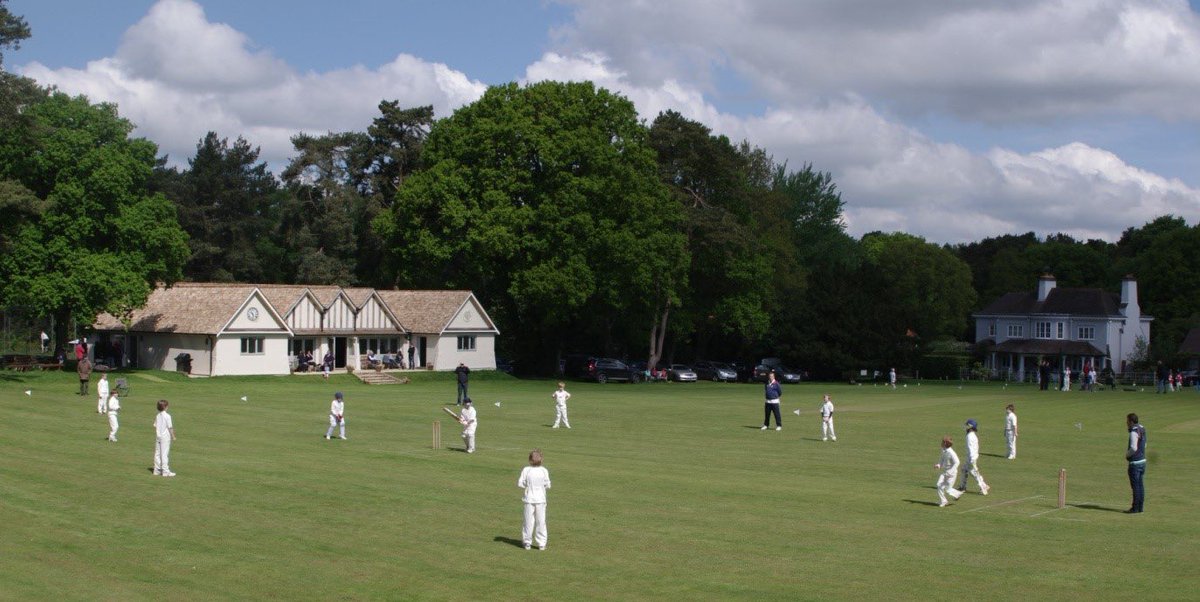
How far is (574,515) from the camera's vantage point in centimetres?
2383

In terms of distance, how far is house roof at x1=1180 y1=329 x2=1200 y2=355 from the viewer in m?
102

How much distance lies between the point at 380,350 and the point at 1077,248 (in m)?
99.3

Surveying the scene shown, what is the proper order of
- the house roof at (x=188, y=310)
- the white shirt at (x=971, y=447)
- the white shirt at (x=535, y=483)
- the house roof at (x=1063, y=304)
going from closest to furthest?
the white shirt at (x=535, y=483)
the white shirt at (x=971, y=447)
the house roof at (x=188, y=310)
the house roof at (x=1063, y=304)

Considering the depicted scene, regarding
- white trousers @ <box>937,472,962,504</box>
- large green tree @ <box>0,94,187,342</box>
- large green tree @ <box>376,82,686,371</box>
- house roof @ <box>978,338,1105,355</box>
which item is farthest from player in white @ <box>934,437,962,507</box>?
house roof @ <box>978,338,1105,355</box>

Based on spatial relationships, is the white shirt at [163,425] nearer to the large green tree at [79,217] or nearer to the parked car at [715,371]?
the large green tree at [79,217]

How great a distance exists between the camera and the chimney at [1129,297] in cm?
11100

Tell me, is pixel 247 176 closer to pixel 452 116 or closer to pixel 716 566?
pixel 452 116

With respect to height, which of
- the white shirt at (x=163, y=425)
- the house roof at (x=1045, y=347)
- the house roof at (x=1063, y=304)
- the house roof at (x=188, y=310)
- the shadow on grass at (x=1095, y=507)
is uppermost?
the house roof at (x=1063, y=304)

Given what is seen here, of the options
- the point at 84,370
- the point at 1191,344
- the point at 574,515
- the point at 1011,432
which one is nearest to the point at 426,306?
the point at 84,370

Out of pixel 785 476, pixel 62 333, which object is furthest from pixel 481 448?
pixel 62 333

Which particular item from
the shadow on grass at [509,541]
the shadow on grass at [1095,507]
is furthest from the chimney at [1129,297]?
the shadow on grass at [509,541]

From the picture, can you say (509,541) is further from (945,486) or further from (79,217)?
(79,217)

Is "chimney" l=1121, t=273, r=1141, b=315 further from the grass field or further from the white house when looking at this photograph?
the grass field

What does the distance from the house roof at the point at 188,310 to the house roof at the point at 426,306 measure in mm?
12050
